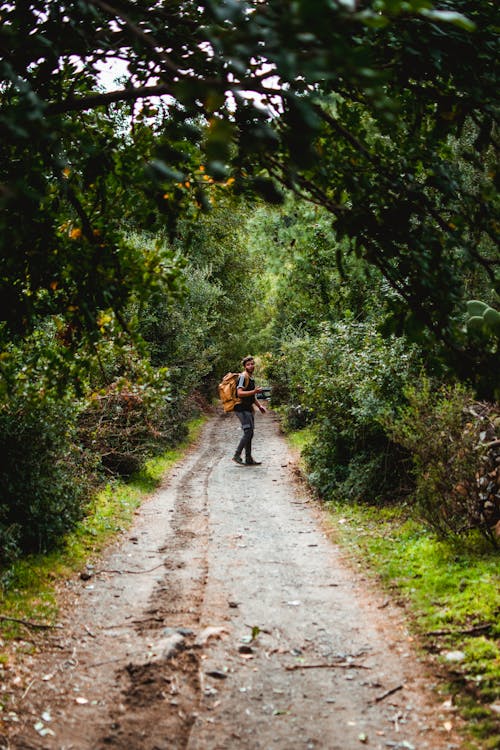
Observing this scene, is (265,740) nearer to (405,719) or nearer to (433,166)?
(405,719)

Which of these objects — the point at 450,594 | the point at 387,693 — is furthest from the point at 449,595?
the point at 387,693

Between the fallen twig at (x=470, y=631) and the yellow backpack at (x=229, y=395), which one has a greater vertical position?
the fallen twig at (x=470, y=631)

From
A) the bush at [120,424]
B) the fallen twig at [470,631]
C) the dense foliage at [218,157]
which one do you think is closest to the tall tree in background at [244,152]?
the dense foliage at [218,157]

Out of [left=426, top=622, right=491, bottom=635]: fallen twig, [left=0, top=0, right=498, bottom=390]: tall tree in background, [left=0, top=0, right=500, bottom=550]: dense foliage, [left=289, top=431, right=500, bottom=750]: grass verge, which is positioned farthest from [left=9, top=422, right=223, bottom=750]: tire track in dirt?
[left=0, top=0, right=498, bottom=390]: tall tree in background

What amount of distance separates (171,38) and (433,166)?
6.88 ft

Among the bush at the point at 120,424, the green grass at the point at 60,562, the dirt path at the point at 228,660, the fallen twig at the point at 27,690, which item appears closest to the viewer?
the dirt path at the point at 228,660

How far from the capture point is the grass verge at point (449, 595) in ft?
15.0

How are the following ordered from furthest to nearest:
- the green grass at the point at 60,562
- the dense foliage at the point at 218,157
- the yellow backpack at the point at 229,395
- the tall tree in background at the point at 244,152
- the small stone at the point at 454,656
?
the yellow backpack at the point at 229,395
the green grass at the point at 60,562
the small stone at the point at 454,656
the tall tree in background at the point at 244,152
the dense foliage at the point at 218,157

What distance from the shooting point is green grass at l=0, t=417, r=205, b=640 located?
6148 mm

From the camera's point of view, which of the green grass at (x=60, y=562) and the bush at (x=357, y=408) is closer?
the green grass at (x=60, y=562)

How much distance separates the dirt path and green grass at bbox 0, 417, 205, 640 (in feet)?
0.82

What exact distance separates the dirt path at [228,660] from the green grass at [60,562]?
250 mm

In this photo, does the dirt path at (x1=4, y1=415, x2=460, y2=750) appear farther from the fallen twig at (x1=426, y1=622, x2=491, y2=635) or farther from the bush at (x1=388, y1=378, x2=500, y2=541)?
the bush at (x1=388, y1=378, x2=500, y2=541)

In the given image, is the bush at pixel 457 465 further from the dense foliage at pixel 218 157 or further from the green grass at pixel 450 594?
the dense foliage at pixel 218 157
